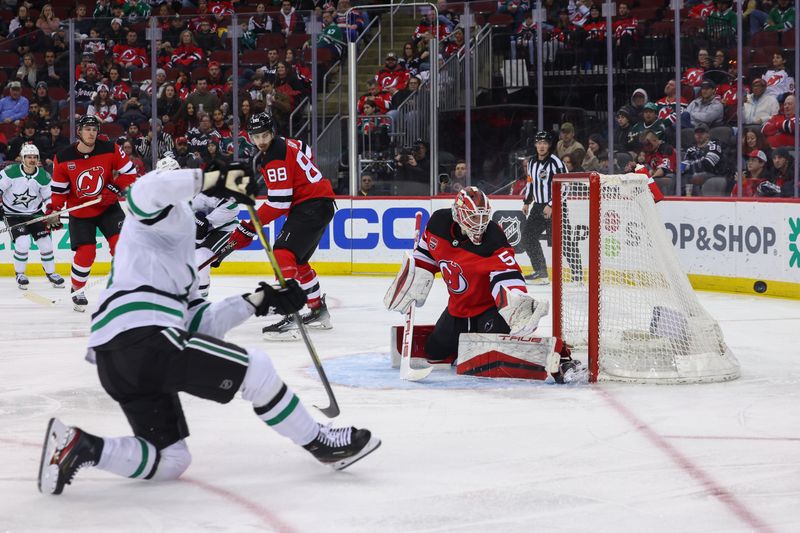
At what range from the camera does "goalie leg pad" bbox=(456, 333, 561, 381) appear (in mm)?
4945

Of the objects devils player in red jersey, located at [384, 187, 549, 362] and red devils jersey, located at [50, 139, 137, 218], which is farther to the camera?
red devils jersey, located at [50, 139, 137, 218]

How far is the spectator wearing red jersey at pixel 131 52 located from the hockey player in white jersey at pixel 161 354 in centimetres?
758

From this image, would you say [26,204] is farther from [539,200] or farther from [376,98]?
[539,200]

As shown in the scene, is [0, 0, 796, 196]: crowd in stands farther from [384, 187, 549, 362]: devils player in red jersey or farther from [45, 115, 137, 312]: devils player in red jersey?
[384, 187, 549, 362]: devils player in red jersey

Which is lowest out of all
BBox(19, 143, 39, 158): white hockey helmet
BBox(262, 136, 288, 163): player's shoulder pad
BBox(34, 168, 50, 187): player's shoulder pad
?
BBox(262, 136, 288, 163): player's shoulder pad

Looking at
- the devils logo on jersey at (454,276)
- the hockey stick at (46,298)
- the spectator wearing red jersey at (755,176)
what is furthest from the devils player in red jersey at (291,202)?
the spectator wearing red jersey at (755,176)

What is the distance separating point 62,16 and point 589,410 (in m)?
11.2

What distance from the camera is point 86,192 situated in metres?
7.93

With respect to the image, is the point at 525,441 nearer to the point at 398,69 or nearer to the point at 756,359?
the point at 756,359

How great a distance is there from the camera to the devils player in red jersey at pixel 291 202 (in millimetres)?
6435

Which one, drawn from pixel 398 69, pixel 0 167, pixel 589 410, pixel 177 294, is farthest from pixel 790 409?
pixel 0 167

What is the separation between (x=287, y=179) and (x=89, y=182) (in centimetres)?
203

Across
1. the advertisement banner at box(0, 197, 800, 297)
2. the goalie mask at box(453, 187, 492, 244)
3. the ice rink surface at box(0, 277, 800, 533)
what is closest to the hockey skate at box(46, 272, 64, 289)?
the advertisement banner at box(0, 197, 800, 297)

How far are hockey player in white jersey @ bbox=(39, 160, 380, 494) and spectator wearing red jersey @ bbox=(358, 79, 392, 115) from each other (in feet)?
24.1
